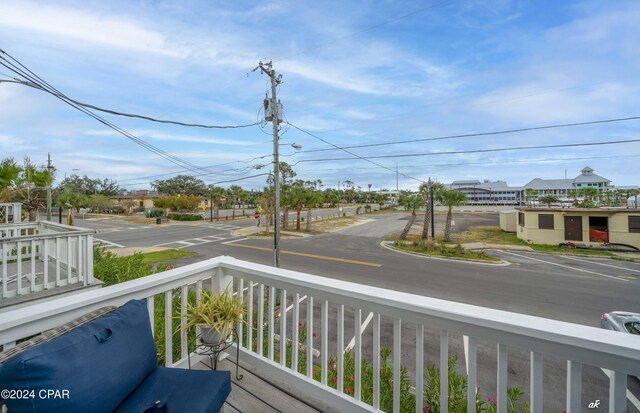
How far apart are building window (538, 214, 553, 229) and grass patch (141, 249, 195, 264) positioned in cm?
2038

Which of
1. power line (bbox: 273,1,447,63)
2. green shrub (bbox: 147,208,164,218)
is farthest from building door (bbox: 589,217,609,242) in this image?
green shrub (bbox: 147,208,164,218)

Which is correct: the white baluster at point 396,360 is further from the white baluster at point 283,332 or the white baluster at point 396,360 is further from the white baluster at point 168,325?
the white baluster at point 168,325

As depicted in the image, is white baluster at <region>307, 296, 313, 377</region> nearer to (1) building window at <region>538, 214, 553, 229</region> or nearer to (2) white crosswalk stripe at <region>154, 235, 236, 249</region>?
(2) white crosswalk stripe at <region>154, 235, 236, 249</region>

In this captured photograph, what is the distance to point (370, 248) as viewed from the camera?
15.2 meters

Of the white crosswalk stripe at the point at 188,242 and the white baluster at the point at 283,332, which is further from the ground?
the white baluster at the point at 283,332

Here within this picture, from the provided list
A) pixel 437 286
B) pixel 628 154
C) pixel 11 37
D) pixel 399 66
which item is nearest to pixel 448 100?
pixel 399 66

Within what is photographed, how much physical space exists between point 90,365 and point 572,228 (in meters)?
21.4

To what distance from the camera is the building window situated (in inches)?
619

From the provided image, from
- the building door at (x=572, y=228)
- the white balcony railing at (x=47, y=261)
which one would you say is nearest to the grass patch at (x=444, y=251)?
the building door at (x=572, y=228)

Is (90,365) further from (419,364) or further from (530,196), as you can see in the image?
(530,196)

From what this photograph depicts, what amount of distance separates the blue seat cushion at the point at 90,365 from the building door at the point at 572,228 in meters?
21.0

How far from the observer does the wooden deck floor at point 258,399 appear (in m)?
1.88

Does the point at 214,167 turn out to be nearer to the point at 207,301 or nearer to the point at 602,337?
the point at 207,301

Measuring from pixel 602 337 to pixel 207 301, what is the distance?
221 cm
